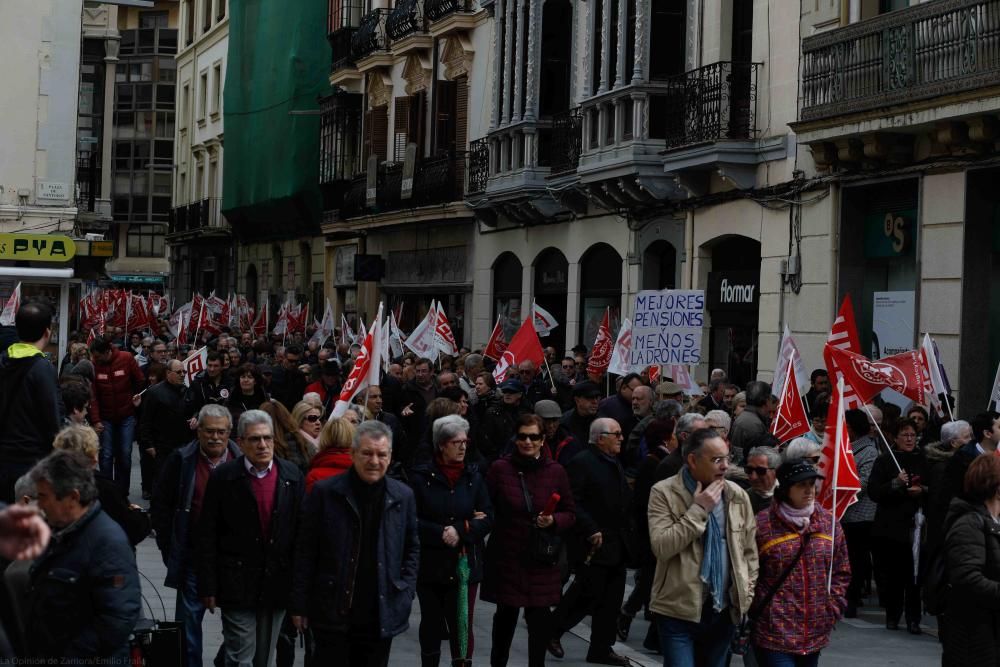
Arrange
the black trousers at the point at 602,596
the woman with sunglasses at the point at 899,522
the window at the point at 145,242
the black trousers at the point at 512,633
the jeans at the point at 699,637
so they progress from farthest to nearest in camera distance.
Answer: the window at the point at 145,242 < the woman with sunglasses at the point at 899,522 < the black trousers at the point at 602,596 < the black trousers at the point at 512,633 < the jeans at the point at 699,637

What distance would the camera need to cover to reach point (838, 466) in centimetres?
1024

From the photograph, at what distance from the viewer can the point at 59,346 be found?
24.8m

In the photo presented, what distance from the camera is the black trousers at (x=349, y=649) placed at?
25.8 ft

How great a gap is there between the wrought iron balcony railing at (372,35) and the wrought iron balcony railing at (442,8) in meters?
3.19

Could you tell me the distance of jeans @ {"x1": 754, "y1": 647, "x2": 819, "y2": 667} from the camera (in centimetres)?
779

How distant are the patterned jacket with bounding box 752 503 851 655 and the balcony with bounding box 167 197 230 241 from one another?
47.3 meters

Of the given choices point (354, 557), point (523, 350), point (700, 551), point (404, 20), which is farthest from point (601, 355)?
point (404, 20)

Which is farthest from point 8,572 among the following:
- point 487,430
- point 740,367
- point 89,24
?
point 89,24

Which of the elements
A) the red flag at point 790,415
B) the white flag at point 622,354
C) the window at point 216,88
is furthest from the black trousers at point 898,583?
the window at point 216,88

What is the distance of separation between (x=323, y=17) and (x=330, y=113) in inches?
124

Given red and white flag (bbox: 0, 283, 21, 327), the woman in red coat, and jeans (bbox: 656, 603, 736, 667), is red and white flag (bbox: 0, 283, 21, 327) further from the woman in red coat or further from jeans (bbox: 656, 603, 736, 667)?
jeans (bbox: 656, 603, 736, 667)

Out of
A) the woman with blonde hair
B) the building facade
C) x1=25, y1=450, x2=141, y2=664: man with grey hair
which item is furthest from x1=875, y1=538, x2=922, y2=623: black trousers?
the building facade

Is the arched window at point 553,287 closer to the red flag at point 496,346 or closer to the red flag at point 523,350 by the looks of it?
the red flag at point 496,346

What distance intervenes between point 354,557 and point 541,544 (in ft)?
6.90
